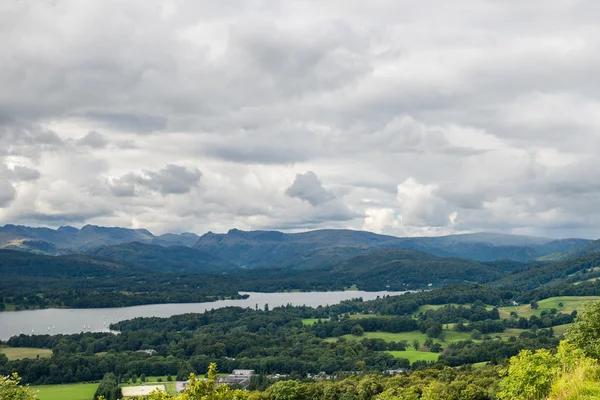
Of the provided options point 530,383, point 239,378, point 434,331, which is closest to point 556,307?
point 434,331

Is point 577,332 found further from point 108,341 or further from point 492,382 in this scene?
point 108,341

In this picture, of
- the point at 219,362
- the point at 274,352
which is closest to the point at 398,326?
the point at 274,352

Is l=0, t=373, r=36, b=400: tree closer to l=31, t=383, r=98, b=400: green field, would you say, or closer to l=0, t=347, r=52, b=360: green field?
l=31, t=383, r=98, b=400: green field

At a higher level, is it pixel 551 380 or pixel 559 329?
pixel 551 380

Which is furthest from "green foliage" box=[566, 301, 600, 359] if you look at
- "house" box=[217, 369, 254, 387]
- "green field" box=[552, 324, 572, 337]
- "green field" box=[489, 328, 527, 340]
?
"green field" box=[489, 328, 527, 340]

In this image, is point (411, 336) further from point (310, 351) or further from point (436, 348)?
point (310, 351)

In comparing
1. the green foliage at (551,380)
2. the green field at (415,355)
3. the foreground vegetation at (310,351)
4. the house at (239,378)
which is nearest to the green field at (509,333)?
the foreground vegetation at (310,351)
